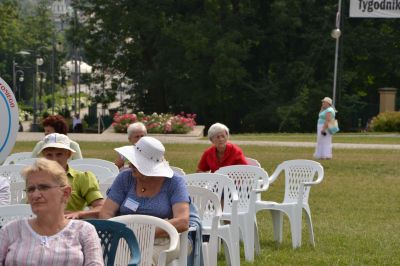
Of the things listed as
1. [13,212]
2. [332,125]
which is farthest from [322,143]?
[13,212]

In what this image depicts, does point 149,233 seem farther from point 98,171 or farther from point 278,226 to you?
point 278,226

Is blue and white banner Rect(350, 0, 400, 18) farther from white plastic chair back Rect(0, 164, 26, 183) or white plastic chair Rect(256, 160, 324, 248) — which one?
white plastic chair back Rect(0, 164, 26, 183)

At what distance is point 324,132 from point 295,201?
46.5 feet

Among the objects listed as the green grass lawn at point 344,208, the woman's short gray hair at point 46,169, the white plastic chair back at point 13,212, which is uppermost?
the woman's short gray hair at point 46,169

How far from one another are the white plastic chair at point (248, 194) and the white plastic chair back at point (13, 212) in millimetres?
4950

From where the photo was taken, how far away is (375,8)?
48.9m

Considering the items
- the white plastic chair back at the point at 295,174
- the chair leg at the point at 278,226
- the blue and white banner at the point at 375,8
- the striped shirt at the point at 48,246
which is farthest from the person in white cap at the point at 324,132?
the blue and white banner at the point at 375,8

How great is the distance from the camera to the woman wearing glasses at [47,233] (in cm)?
556

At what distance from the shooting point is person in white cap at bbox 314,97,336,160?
26616mm

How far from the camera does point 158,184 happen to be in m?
7.70

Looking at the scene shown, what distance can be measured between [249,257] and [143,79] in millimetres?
52844

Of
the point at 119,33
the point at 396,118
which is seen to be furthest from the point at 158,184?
the point at 119,33

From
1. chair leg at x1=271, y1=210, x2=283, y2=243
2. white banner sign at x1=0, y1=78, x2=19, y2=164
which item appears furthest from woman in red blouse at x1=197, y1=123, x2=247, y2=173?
white banner sign at x1=0, y1=78, x2=19, y2=164

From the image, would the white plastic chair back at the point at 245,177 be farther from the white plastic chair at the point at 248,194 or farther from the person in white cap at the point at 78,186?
the person in white cap at the point at 78,186
